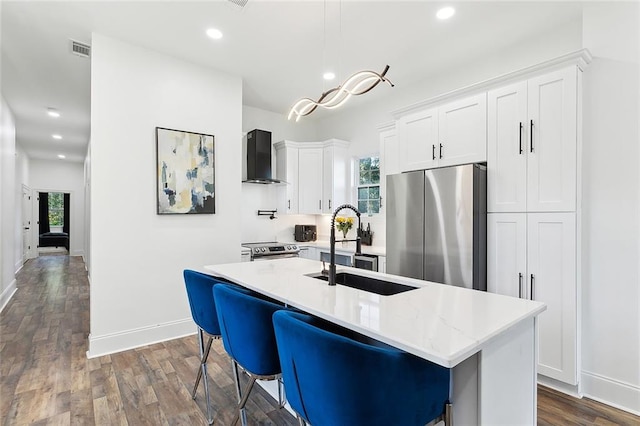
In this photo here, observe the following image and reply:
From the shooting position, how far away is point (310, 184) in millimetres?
5266

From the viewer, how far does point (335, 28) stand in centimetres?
303

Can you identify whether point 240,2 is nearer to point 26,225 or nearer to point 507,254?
point 507,254

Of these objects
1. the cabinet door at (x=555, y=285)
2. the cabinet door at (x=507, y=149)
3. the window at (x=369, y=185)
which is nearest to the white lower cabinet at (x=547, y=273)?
the cabinet door at (x=555, y=285)

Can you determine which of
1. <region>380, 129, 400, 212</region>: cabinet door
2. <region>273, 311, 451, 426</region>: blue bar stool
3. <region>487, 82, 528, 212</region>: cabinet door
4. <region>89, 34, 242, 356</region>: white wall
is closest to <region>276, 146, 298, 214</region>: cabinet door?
<region>89, 34, 242, 356</region>: white wall

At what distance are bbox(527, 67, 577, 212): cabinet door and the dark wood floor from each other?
143 centimetres

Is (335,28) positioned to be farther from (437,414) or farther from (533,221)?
(437,414)

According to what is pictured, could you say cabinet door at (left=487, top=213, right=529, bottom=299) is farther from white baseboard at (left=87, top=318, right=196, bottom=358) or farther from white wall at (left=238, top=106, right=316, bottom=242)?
white wall at (left=238, top=106, right=316, bottom=242)

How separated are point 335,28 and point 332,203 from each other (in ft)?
8.53

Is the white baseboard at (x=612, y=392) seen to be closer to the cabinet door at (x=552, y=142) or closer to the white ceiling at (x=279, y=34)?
the cabinet door at (x=552, y=142)

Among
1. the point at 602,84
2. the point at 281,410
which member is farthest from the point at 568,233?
the point at 281,410

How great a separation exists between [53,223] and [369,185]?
47.1ft

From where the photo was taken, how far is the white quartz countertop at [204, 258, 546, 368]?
1088mm

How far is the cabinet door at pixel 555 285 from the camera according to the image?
241cm

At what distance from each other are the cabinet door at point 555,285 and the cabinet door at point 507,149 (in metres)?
0.23
